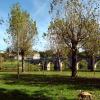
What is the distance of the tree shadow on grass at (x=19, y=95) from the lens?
26.6 m

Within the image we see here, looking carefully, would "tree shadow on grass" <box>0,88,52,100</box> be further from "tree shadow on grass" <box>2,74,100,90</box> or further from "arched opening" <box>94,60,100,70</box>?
"arched opening" <box>94,60,100,70</box>

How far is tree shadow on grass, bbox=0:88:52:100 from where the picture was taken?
1049 inches

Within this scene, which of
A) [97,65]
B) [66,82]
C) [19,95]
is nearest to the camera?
[19,95]

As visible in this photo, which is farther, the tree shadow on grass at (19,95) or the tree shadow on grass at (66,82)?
the tree shadow on grass at (66,82)

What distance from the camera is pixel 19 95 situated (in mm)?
27969

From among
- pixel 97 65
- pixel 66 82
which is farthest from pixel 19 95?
pixel 97 65

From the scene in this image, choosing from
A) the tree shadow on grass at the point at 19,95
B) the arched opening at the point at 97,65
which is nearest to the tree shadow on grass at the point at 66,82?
the tree shadow on grass at the point at 19,95

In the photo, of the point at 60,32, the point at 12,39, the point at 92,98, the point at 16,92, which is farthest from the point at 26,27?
the point at 92,98

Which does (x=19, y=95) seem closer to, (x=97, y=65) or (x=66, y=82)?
(x=66, y=82)

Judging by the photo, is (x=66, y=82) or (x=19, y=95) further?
(x=66, y=82)

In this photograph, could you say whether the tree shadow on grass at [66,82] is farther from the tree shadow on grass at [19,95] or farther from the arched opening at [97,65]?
the arched opening at [97,65]

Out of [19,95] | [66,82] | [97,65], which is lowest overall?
[19,95]

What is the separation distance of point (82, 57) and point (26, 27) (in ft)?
122

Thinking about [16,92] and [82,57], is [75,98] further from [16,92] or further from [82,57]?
[82,57]
